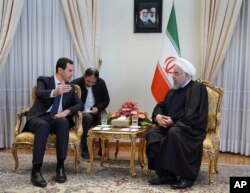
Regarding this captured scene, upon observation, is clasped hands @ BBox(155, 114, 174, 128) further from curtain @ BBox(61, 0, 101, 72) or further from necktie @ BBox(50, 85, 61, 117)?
curtain @ BBox(61, 0, 101, 72)

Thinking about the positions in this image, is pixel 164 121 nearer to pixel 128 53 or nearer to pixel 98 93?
pixel 98 93

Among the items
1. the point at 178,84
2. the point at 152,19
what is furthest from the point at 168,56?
the point at 178,84

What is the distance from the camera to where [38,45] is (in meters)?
5.04

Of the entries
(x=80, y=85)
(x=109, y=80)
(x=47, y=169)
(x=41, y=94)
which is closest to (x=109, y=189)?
(x=47, y=169)

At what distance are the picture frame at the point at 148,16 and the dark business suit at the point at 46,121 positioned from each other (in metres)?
1.59

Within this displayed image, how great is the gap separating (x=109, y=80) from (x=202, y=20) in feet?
5.02

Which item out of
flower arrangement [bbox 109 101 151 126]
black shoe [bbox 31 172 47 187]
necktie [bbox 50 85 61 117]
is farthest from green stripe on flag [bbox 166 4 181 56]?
black shoe [bbox 31 172 47 187]

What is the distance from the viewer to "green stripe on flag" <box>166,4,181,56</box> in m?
4.63

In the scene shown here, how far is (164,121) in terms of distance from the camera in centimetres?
361

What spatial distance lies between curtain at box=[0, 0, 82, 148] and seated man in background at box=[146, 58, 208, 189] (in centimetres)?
182

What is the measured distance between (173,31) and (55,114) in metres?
1.90

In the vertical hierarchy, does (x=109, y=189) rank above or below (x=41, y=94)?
below

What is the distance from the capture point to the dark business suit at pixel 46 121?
3523mm

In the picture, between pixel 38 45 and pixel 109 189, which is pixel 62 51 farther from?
pixel 109 189
